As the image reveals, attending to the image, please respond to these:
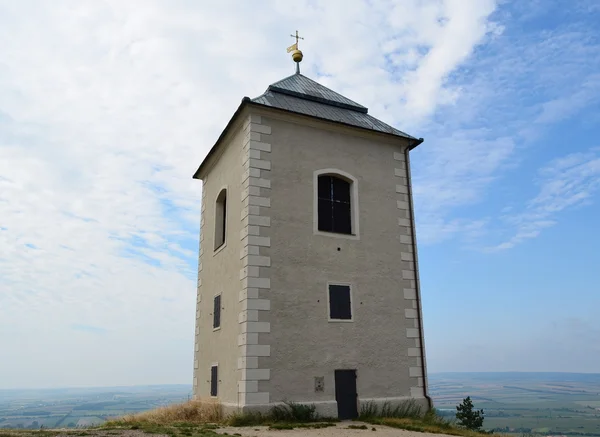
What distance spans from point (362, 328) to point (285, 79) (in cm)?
900

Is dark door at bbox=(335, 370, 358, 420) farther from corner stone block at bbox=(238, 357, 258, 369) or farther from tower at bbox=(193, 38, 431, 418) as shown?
corner stone block at bbox=(238, 357, 258, 369)

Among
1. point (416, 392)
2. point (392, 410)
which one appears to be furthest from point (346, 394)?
point (416, 392)

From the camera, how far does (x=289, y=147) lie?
49.0 ft

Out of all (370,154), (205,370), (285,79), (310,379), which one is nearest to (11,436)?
(310,379)

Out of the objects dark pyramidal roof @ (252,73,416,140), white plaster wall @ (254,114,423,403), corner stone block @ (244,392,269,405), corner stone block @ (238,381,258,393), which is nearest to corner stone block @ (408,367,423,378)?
white plaster wall @ (254,114,423,403)

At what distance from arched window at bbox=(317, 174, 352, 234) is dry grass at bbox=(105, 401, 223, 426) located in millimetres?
5685

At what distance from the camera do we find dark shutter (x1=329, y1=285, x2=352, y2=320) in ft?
45.9

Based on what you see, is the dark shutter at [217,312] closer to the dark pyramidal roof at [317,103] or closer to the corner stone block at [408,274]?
the corner stone block at [408,274]

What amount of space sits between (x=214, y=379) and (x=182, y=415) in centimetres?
145

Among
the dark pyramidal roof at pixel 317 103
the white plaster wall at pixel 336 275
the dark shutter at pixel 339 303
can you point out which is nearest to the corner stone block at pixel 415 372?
the white plaster wall at pixel 336 275

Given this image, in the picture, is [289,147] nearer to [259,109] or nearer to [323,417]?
[259,109]

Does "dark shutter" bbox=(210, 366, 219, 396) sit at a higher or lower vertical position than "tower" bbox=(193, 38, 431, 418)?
lower

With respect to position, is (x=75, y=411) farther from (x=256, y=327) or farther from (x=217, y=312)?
(x=256, y=327)

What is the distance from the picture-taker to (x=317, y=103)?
54.7ft
